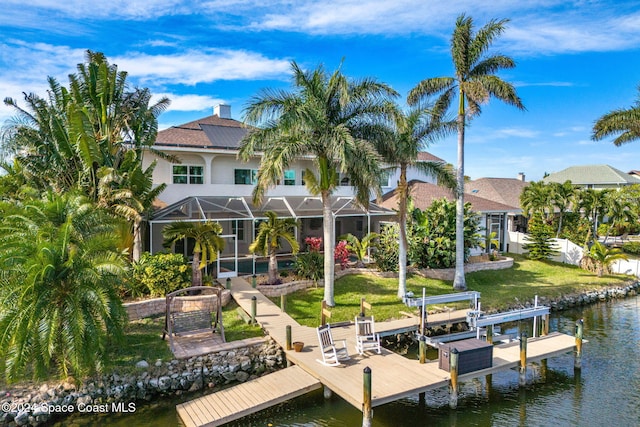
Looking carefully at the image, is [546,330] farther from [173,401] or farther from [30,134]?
[30,134]

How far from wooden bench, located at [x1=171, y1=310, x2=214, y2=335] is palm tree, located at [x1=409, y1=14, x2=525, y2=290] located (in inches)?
499

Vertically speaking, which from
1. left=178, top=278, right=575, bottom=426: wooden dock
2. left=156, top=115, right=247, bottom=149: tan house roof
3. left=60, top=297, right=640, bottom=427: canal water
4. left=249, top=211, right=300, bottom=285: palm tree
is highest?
left=156, top=115, right=247, bottom=149: tan house roof

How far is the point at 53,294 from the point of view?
32.3 ft

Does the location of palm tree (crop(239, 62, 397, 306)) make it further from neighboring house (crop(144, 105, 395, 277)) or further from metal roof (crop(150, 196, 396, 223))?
neighboring house (crop(144, 105, 395, 277))

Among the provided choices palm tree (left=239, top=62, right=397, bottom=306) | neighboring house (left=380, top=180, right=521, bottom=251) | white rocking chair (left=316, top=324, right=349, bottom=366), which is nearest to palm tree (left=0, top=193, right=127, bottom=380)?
white rocking chair (left=316, top=324, right=349, bottom=366)

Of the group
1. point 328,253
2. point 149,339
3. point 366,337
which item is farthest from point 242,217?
point 366,337

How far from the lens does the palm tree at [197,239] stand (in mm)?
16281

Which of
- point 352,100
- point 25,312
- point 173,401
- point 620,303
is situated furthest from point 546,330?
point 25,312

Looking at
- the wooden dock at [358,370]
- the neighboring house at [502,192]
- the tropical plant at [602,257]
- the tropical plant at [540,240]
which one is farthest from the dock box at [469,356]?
the neighboring house at [502,192]

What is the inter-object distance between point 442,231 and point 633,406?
39.9 ft

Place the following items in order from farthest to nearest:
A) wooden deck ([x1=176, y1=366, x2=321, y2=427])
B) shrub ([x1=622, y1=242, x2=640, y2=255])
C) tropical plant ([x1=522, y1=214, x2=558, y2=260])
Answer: shrub ([x1=622, y1=242, x2=640, y2=255]), tropical plant ([x1=522, y1=214, x2=558, y2=260]), wooden deck ([x1=176, y1=366, x2=321, y2=427])

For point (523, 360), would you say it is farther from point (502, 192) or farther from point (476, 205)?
point (502, 192)

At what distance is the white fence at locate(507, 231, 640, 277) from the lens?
25734 mm

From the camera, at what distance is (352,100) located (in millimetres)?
15781
